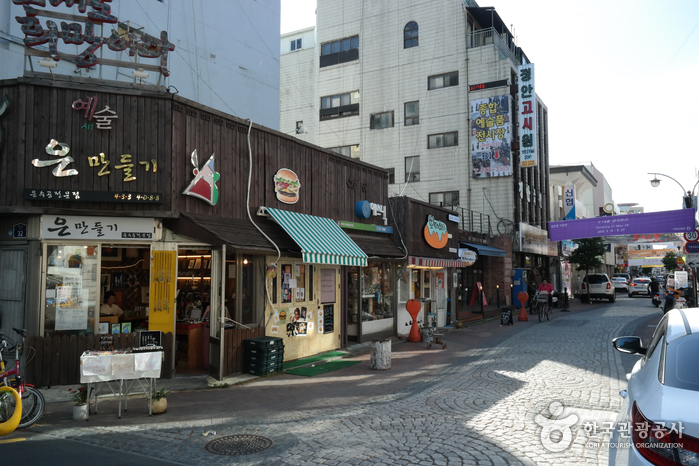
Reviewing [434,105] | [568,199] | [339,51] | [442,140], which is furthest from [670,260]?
[339,51]

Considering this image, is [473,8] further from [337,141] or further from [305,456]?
[305,456]

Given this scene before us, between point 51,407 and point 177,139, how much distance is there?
5356mm

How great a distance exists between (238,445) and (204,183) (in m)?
5.82

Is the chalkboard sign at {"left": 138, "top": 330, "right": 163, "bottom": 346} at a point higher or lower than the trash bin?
higher

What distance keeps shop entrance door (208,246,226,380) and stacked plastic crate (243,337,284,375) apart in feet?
2.31

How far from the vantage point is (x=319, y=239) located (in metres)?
12.1

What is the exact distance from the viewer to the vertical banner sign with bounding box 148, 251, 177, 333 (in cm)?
970

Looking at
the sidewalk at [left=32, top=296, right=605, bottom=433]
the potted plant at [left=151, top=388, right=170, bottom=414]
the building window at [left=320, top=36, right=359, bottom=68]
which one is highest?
the building window at [left=320, top=36, right=359, bottom=68]

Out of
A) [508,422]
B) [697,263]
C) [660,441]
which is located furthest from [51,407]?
[697,263]

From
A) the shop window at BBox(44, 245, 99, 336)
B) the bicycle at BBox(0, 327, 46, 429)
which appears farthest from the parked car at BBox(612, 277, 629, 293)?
the bicycle at BBox(0, 327, 46, 429)

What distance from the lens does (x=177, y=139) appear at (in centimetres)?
1000

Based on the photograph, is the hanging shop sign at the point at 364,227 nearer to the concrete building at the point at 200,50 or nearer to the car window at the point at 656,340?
the concrete building at the point at 200,50

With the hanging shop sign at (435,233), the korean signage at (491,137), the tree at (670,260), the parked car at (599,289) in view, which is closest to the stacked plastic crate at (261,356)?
the hanging shop sign at (435,233)

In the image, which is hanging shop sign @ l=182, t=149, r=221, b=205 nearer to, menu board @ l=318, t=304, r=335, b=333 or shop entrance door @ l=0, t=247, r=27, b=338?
shop entrance door @ l=0, t=247, r=27, b=338
